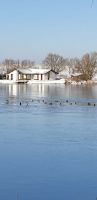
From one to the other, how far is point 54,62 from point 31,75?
1362 inches

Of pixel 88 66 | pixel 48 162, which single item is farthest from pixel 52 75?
pixel 48 162

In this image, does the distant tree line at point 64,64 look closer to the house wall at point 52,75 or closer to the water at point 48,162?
the house wall at point 52,75

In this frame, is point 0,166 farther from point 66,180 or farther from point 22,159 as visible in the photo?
point 66,180

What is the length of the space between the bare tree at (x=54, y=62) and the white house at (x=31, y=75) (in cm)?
3246

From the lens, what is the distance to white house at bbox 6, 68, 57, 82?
8931cm

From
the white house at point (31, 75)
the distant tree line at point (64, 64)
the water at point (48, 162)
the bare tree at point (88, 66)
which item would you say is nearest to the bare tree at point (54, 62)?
the distant tree line at point (64, 64)

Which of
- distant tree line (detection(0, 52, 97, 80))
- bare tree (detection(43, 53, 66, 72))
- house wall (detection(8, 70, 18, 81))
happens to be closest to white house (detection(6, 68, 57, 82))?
house wall (detection(8, 70, 18, 81))

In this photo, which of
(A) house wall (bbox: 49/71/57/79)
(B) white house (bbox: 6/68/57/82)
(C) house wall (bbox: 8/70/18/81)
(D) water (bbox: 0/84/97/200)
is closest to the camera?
(D) water (bbox: 0/84/97/200)

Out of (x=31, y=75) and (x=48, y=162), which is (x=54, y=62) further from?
(x=48, y=162)

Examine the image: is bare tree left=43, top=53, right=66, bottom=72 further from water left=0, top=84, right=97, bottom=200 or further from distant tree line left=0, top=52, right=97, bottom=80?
water left=0, top=84, right=97, bottom=200

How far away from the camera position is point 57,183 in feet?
27.1

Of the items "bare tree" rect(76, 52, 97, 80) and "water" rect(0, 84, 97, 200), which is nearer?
"water" rect(0, 84, 97, 200)

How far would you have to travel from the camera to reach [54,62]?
12462 cm

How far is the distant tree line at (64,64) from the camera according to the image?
298 feet
